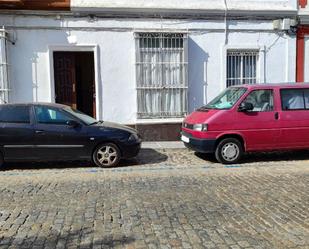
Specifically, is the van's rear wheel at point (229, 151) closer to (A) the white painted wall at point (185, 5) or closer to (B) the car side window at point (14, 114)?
(B) the car side window at point (14, 114)

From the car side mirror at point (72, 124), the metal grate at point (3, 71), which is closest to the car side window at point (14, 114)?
the car side mirror at point (72, 124)

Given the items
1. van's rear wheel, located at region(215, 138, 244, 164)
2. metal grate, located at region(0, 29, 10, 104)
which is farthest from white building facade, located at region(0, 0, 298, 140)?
van's rear wheel, located at region(215, 138, 244, 164)

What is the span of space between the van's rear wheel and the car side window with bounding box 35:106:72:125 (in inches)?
133

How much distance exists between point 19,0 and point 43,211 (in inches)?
284

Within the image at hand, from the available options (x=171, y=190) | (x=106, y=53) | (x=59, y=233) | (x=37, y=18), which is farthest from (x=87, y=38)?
(x=59, y=233)

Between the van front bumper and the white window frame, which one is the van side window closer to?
the van front bumper

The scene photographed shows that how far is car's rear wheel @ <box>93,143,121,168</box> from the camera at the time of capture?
29.1ft

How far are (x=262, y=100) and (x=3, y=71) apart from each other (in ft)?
22.7

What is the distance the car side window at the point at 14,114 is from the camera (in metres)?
8.80

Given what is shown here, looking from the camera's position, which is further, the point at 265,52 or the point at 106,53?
the point at 265,52

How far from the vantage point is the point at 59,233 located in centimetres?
490

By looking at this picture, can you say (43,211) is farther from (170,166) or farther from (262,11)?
(262,11)

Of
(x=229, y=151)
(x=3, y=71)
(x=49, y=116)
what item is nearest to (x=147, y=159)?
(x=229, y=151)

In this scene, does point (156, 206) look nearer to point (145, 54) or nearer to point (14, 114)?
point (14, 114)
